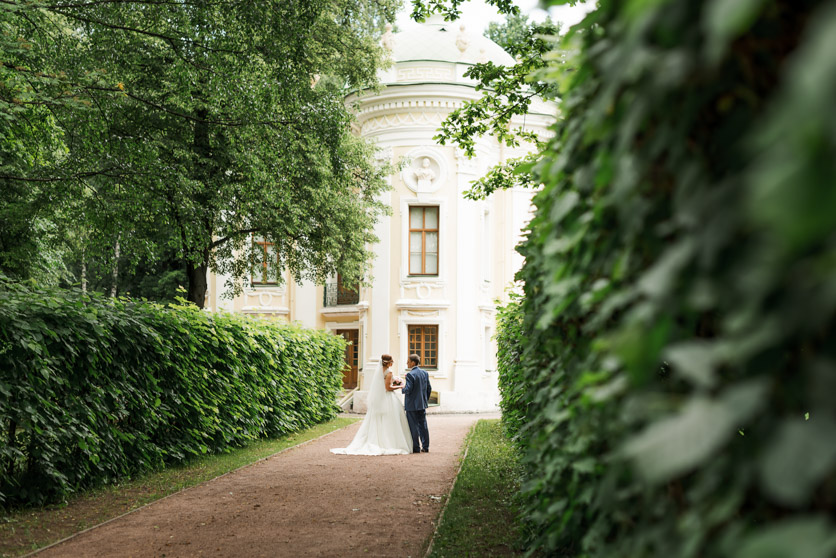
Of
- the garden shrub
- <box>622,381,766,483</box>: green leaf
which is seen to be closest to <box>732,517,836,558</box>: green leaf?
the garden shrub

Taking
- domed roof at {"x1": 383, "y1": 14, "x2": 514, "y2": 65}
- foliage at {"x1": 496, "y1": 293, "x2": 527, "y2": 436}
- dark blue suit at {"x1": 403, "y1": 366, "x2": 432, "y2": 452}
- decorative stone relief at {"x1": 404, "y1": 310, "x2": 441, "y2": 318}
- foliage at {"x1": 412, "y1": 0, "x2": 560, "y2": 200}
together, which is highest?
domed roof at {"x1": 383, "y1": 14, "x2": 514, "y2": 65}

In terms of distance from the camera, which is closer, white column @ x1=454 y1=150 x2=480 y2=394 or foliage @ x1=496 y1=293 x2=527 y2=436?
foliage @ x1=496 y1=293 x2=527 y2=436

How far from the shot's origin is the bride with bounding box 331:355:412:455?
48.7ft

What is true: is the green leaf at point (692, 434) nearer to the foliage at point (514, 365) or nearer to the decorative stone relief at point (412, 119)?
the foliage at point (514, 365)

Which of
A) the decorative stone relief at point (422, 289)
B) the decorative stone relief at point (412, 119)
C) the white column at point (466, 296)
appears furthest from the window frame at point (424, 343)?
the decorative stone relief at point (412, 119)

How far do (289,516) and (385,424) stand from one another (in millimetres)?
6774

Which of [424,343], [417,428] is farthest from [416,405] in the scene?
[424,343]

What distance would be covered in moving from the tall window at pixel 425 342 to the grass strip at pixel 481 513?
52.3ft

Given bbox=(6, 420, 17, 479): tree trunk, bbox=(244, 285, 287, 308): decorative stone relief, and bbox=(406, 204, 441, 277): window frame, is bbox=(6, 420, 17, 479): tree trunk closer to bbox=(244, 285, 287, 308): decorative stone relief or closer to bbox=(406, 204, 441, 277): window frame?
bbox=(406, 204, 441, 277): window frame

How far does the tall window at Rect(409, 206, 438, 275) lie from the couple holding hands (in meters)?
14.7

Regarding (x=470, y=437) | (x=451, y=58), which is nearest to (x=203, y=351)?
(x=470, y=437)

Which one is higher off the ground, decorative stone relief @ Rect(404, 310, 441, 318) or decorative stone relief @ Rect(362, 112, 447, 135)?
decorative stone relief @ Rect(362, 112, 447, 135)

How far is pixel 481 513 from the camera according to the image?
810 centimetres

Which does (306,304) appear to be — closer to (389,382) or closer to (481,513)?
(389,382)
